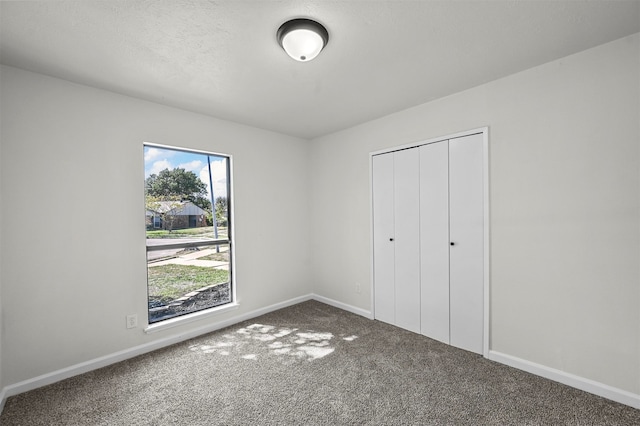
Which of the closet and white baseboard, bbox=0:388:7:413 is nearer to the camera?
white baseboard, bbox=0:388:7:413

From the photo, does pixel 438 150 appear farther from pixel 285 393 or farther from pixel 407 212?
pixel 285 393

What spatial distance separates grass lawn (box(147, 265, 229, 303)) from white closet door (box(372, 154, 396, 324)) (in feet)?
6.54

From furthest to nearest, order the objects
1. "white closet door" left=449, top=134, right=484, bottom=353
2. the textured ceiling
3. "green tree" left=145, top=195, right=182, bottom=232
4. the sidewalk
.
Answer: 1. the sidewalk
2. "green tree" left=145, top=195, right=182, bottom=232
3. "white closet door" left=449, top=134, right=484, bottom=353
4. the textured ceiling

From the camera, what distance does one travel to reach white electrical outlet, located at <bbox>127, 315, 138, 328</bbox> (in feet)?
8.78

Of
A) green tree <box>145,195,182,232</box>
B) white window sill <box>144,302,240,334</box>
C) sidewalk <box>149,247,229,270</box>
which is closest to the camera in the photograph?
white window sill <box>144,302,240,334</box>

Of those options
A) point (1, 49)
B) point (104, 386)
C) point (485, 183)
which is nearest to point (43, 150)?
point (1, 49)

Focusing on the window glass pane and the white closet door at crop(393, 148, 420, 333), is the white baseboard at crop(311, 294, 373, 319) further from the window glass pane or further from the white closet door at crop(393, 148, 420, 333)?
the window glass pane

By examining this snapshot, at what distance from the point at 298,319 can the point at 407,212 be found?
1.90 metres

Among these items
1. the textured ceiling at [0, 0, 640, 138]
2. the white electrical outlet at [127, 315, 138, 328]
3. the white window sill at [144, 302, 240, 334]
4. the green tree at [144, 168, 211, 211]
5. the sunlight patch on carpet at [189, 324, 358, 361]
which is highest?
the textured ceiling at [0, 0, 640, 138]

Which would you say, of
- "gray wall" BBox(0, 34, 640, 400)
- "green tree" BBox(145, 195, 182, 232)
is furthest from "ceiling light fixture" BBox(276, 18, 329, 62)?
"green tree" BBox(145, 195, 182, 232)

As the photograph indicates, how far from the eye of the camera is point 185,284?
3.18 metres

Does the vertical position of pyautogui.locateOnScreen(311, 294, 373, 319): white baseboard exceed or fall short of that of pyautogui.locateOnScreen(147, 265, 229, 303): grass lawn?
it falls short

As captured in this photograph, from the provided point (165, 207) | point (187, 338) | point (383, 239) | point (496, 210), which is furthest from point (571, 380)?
point (165, 207)

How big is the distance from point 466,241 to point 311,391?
6.36ft
